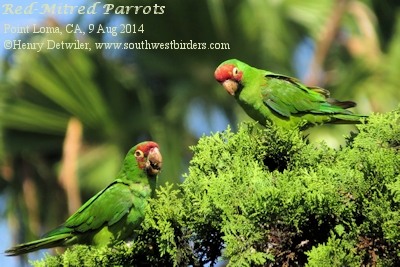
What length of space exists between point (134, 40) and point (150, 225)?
9054mm

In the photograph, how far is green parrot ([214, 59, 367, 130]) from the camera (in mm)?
4293

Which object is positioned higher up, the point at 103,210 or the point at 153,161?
the point at 153,161

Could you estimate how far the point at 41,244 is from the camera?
3893mm

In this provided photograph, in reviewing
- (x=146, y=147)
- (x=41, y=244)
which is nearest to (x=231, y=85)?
(x=146, y=147)

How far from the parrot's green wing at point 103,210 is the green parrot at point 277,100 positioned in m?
1.10

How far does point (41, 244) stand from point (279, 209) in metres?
A: 1.91

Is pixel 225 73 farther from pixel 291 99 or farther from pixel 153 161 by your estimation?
pixel 153 161

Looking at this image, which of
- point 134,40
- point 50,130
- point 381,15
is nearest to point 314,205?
point 50,130

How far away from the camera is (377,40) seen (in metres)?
11.8

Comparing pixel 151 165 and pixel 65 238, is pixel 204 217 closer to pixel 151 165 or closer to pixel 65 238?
pixel 151 165

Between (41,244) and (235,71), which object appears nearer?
(41,244)

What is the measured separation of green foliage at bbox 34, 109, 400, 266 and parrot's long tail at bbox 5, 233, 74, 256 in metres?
0.64

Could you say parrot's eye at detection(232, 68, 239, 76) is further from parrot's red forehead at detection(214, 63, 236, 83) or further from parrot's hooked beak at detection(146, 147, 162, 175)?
parrot's hooked beak at detection(146, 147, 162, 175)

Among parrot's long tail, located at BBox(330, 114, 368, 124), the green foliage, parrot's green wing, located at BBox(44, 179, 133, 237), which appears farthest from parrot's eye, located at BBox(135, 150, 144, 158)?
parrot's long tail, located at BBox(330, 114, 368, 124)
